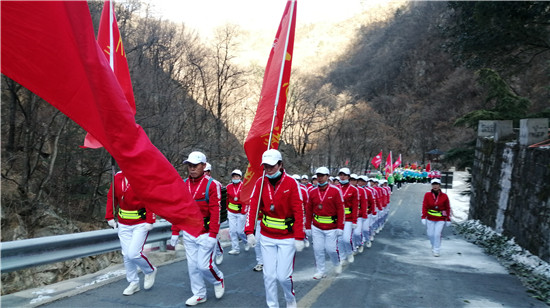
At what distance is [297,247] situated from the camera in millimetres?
5602

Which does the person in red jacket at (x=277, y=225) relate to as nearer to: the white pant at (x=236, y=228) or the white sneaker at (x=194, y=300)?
the white sneaker at (x=194, y=300)

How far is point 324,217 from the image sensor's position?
8.34m

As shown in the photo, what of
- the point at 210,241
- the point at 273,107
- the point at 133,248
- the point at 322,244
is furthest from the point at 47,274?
the point at 273,107

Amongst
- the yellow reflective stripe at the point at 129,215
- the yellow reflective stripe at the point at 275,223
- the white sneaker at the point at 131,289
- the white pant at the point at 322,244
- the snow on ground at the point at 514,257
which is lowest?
the snow on ground at the point at 514,257

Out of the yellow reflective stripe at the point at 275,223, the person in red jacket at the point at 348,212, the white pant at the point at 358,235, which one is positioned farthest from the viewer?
the white pant at the point at 358,235

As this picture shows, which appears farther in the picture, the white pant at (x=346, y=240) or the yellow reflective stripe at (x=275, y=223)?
the white pant at (x=346, y=240)

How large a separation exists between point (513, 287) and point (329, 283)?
3.90 meters

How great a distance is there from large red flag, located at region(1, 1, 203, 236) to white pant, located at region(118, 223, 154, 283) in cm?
290

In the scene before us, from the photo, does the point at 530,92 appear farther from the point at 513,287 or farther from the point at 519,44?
the point at 513,287

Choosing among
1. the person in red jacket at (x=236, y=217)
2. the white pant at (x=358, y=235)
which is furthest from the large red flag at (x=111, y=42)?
the white pant at (x=358, y=235)

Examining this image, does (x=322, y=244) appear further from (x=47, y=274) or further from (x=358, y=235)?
(x=47, y=274)

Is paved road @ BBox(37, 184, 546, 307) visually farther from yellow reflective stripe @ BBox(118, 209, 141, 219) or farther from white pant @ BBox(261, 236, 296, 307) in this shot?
yellow reflective stripe @ BBox(118, 209, 141, 219)

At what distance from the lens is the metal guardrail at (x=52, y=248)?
5211 mm

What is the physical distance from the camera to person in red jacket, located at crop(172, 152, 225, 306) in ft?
20.5
